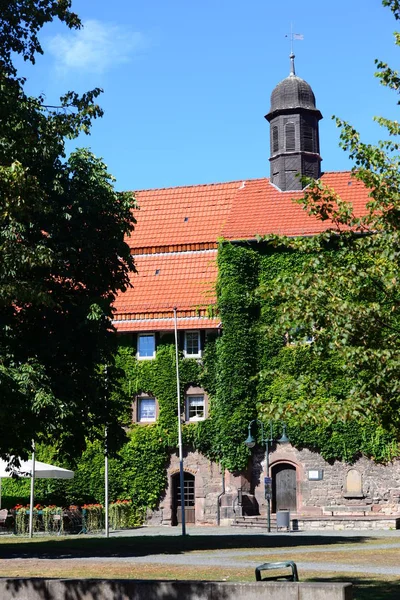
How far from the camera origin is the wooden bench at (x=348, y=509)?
41656mm

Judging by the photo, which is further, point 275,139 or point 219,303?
point 275,139

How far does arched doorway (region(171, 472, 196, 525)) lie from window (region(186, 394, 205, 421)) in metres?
2.52

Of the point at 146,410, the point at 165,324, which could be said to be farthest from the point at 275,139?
the point at 146,410

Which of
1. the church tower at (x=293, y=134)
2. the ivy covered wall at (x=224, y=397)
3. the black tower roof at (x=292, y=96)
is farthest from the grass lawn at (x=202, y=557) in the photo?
the black tower roof at (x=292, y=96)

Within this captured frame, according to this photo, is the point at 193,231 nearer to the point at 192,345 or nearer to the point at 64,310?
the point at 192,345

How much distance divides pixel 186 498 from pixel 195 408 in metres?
4.00

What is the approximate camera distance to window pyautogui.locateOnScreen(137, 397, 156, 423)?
149ft

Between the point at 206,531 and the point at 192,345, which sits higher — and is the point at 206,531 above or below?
below

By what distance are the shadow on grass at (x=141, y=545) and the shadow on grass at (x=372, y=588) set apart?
7.88 metres

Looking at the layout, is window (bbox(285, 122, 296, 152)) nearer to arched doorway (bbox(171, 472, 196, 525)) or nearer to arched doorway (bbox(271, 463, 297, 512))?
arched doorway (bbox(271, 463, 297, 512))

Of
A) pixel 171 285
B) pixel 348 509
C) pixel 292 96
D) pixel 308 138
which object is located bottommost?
pixel 348 509

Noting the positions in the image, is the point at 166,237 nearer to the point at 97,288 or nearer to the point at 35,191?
the point at 97,288

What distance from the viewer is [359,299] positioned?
1670 cm

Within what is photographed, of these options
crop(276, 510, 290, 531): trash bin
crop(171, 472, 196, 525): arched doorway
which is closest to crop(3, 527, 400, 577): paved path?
crop(276, 510, 290, 531): trash bin
